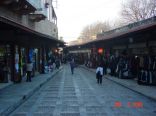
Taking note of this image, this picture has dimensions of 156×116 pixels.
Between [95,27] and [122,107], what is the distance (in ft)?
398

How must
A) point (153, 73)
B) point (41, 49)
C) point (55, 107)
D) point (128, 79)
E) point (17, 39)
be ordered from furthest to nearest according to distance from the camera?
1. point (41, 49)
2. point (128, 79)
3. point (17, 39)
4. point (153, 73)
5. point (55, 107)

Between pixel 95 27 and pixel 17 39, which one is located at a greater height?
pixel 95 27

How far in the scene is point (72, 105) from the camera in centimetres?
1567

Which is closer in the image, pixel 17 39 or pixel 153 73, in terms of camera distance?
pixel 153 73

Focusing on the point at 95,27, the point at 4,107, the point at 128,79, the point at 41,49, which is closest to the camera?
the point at 4,107

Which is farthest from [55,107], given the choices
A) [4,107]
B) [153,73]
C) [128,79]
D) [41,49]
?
[41,49]

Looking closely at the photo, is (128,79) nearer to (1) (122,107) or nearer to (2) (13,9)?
(2) (13,9)

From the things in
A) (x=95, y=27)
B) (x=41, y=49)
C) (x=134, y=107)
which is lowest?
(x=134, y=107)
